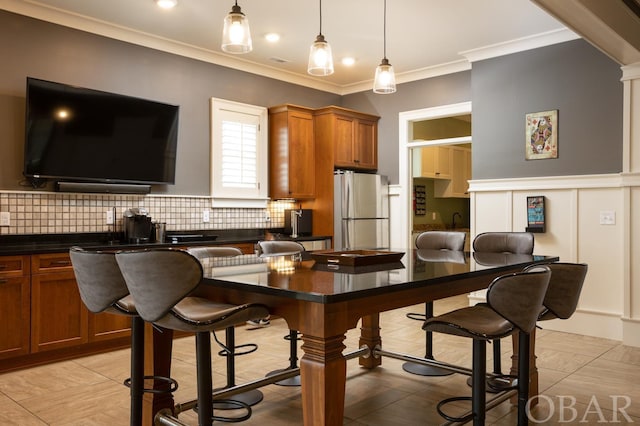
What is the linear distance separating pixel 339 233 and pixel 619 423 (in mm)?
3876

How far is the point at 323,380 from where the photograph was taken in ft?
5.92

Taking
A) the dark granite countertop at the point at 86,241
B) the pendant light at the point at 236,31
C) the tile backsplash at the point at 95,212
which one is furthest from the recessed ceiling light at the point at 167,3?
the dark granite countertop at the point at 86,241

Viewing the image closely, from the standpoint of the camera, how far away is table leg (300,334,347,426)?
1804 millimetres

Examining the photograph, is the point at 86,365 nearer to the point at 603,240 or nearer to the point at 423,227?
the point at 603,240

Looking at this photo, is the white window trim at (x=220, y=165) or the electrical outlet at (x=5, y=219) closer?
the electrical outlet at (x=5, y=219)

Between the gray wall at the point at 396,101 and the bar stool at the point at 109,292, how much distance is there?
16.1ft

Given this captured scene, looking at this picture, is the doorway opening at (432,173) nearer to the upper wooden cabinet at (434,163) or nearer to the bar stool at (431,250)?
the upper wooden cabinet at (434,163)

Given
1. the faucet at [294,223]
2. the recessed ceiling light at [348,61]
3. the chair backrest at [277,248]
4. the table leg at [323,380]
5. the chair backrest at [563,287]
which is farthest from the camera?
the faucet at [294,223]

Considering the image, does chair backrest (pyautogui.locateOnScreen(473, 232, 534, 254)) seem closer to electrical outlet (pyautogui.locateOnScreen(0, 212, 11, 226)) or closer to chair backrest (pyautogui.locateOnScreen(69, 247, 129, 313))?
chair backrest (pyautogui.locateOnScreen(69, 247, 129, 313))

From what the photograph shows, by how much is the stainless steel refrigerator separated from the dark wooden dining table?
3.33m

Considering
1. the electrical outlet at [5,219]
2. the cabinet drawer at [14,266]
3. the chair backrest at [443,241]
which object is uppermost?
the electrical outlet at [5,219]

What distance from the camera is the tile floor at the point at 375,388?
116 inches

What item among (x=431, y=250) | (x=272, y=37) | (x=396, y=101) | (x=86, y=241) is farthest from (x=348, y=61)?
(x=86, y=241)

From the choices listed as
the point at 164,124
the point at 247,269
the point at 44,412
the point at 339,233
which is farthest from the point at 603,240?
the point at 44,412
